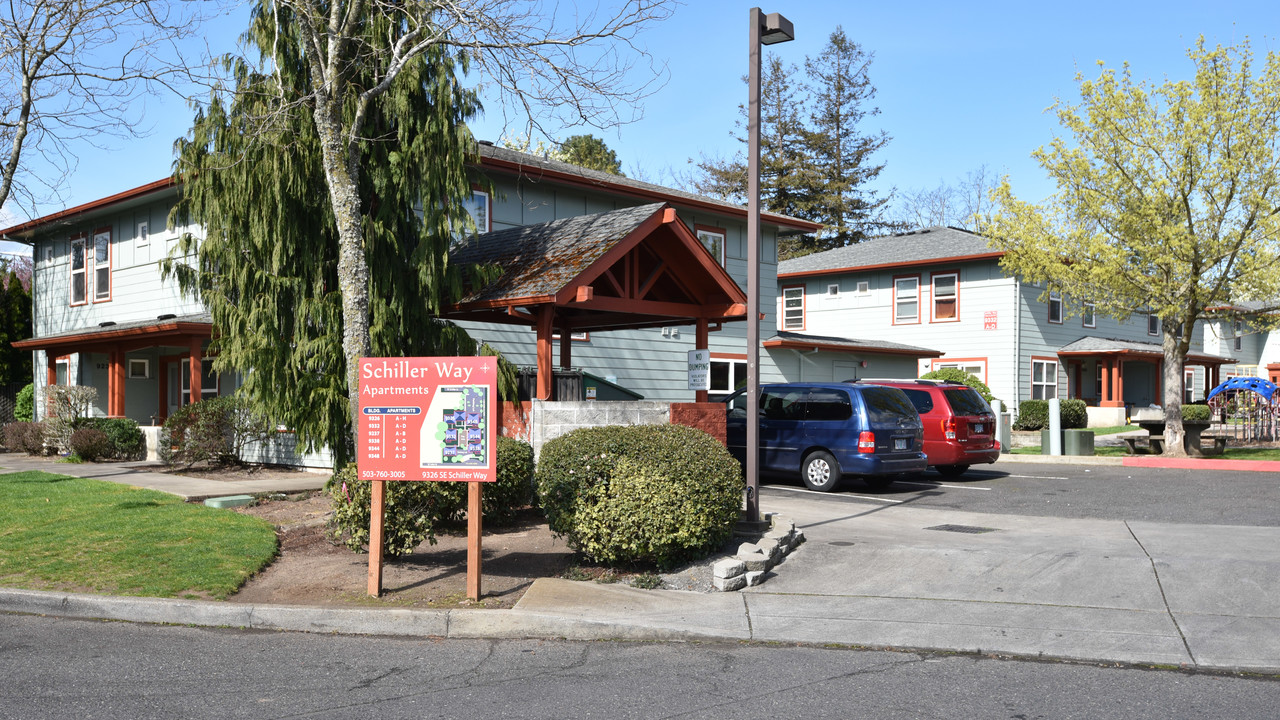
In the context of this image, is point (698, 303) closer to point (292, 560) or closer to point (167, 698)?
point (292, 560)

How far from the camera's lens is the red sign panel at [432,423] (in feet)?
25.1

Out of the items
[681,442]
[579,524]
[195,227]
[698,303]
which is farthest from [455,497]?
[195,227]

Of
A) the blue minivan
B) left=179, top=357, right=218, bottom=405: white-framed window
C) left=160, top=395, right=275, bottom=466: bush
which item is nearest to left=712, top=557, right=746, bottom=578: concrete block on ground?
the blue minivan

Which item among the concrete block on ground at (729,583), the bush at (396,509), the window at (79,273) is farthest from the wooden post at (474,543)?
the window at (79,273)

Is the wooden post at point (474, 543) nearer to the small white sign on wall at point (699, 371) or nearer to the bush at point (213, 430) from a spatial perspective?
the small white sign on wall at point (699, 371)

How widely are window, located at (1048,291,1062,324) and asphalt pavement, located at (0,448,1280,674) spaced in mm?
25487

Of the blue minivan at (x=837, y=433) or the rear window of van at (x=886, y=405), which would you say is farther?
the rear window of van at (x=886, y=405)

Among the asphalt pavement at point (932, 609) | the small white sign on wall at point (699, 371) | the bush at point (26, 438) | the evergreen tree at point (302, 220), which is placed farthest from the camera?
the bush at point (26, 438)

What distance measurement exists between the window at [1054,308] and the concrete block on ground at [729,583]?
28.7 metres

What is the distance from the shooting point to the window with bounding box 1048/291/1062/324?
33.6m

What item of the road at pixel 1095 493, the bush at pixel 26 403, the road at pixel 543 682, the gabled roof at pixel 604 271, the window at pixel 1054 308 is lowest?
the road at pixel 1095 493

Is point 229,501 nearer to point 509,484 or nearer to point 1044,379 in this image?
point 509,484

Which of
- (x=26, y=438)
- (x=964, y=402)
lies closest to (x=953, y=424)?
(x=964, y=402)

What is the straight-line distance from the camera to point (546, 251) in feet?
43.1
